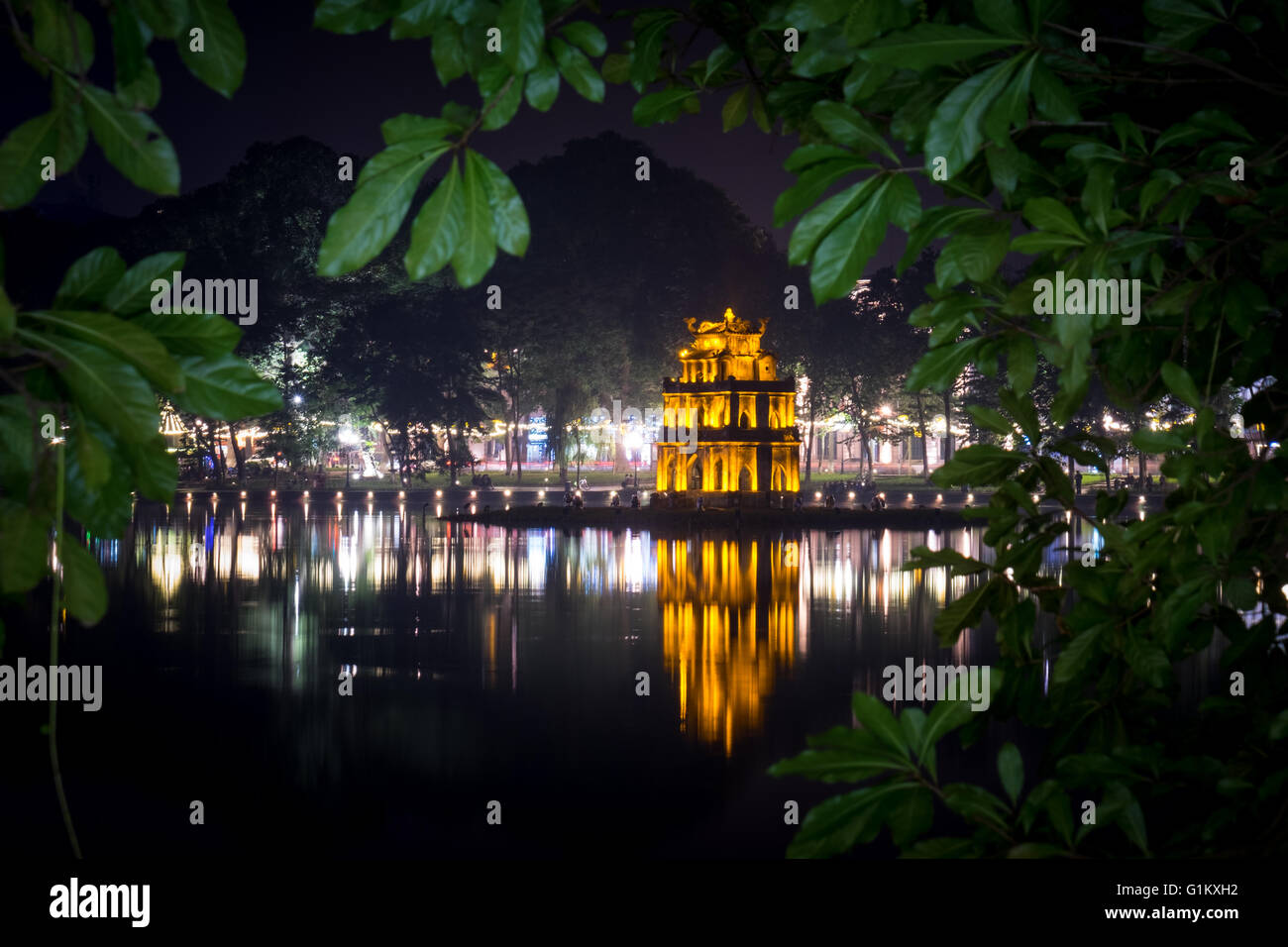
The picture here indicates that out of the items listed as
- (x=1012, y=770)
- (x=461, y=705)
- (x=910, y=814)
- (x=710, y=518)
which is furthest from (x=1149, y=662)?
(x=710, y=518)

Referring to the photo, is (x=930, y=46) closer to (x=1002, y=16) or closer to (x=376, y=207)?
(x=1002, y=16)

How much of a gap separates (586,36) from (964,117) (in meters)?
0.62

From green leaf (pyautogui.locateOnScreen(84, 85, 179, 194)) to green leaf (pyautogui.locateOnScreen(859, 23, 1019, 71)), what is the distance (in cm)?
100

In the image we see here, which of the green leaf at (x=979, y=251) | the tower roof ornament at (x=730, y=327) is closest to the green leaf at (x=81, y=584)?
the green leaf at (x=979, y=251)

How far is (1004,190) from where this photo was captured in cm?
216

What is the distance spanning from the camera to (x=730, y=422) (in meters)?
41.4

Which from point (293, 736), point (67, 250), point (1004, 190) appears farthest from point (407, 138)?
point (67, 250)

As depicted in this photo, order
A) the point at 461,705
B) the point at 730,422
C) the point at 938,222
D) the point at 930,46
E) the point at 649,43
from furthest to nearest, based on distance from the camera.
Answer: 1. the point at 730,422
2. the point at 461,705
3. the point at 649,43
4. the point at 938,222
5. the point at 930,46

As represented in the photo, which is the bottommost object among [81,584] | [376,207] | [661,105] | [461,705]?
[461,705]

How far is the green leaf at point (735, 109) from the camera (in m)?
3.06

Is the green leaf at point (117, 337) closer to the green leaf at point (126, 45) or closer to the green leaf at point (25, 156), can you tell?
the green leaf at point (25, 156)

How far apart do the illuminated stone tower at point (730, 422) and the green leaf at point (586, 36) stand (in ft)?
128

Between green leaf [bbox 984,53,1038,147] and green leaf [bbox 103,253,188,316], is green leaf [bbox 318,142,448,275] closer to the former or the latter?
green leaf [bbox 103,253,188,316]

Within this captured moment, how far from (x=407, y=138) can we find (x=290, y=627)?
15773mm
